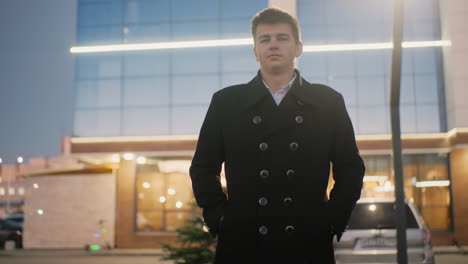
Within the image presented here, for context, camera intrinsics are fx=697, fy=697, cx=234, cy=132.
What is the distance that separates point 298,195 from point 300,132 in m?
0.33

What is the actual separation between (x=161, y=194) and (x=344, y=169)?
28799 mm

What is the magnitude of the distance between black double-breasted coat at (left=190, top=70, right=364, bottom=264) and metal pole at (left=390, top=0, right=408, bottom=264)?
7.92 metres

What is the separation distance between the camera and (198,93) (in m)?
33.1

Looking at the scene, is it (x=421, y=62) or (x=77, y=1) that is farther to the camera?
(x=77, y=1)

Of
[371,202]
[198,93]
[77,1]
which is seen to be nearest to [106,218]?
[198,93]

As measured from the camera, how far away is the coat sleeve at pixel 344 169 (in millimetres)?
3559

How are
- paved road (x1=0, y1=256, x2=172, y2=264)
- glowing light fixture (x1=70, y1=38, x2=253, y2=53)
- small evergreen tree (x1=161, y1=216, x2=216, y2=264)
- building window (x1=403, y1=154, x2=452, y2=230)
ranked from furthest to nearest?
glowing light fixture (x1=70, y1=38, x2=253, y2=53)
building window (x1=403, y1=154, x2=452, y2=230)
paved road (x1=0, y1=256, x2=172, y2=264)
small evergreen tree (x1=161, y1=216, x2=216, y2=264)

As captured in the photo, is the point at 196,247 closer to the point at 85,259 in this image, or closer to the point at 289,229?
the point at 289,229

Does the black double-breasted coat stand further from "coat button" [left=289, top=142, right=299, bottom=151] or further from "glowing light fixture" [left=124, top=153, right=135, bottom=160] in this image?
"glowing light fixture" [left=124, top=153, right=135, bottom=160]

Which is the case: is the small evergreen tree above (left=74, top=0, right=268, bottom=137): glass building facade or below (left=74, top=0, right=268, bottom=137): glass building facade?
below

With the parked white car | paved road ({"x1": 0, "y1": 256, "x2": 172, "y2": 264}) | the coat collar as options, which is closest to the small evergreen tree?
the parked white car

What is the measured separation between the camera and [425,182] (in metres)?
30.5

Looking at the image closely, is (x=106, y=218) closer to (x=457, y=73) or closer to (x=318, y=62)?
(x=318, y=62)

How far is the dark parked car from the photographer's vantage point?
35.6m
